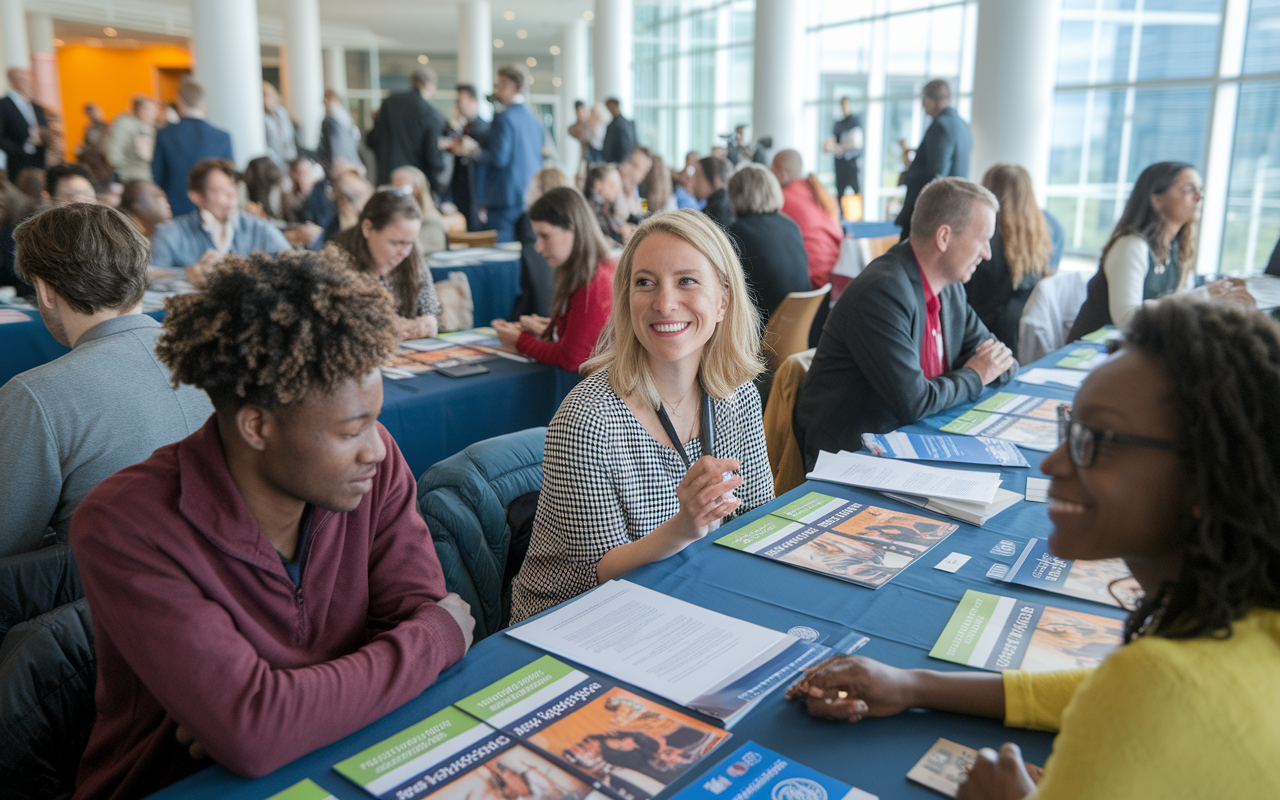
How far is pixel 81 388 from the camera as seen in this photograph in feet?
5.90

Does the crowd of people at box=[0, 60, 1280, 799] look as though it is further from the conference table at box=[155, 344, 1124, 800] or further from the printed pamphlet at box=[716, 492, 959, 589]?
the printed pamphlet at box=[716, 492, 959, 589]

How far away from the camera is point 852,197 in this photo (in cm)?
1087

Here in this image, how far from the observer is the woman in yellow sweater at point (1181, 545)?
2.09ft

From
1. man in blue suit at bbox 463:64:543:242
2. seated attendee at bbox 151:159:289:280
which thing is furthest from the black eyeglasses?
man in blue suit at bbox 463:64:543:242

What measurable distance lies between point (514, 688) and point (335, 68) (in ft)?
74.6

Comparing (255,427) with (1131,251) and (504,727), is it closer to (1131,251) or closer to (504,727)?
(504,727)

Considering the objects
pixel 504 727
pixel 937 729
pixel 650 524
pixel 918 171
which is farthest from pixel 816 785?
pixel 918 171

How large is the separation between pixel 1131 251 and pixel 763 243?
1.71 meters

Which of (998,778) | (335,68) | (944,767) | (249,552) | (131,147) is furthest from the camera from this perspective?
(335,68)

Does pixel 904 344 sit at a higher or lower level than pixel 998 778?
higher

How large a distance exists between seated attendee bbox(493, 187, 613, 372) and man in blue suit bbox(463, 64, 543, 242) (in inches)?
144

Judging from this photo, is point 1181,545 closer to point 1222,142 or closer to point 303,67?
point 1222,142

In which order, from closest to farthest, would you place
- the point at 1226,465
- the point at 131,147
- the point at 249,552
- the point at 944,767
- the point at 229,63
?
the point at 1226,465 < the point at 944,767 < the point at 249,552 < the point at 229,63 < the point at 131,147

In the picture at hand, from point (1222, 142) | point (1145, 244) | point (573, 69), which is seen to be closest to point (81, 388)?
point (1145, 244)
